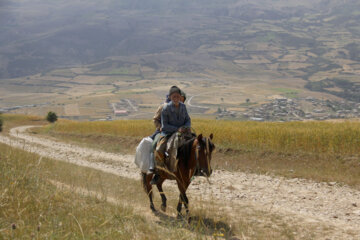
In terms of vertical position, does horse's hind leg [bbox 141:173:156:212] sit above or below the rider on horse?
below

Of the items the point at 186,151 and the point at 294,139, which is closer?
the point at 186,151

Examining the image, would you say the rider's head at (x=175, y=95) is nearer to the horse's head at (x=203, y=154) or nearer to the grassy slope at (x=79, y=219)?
the horse's head at (x=203, y=154)

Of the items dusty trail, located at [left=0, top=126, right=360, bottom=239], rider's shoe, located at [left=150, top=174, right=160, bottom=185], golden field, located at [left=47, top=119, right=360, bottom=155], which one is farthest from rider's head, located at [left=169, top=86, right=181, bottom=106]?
golden field, located at [left=47, top=119, right=360, bottom=155]

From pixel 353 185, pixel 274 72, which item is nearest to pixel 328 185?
pixel 353 185

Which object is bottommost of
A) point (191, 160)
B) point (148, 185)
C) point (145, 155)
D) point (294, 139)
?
point (294, 139)

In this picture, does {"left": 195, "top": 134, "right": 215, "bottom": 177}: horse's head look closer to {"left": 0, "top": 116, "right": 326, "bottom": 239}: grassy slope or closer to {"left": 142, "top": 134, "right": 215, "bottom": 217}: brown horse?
{"left": 142, "top": 134, "right": 215, "bottom": 217}: brown horse

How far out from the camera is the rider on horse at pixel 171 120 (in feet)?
24.2

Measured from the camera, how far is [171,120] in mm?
7516

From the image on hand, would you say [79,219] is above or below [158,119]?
below

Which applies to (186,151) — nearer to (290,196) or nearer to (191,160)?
(191,160)

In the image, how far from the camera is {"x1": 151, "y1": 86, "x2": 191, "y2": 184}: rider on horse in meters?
7.39

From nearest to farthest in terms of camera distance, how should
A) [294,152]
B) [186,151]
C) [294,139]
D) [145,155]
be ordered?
1. [186,151]
2. [145,155]
3. [294,152]
4. [294,139]

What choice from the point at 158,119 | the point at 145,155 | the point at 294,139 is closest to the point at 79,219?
the point at 145,155

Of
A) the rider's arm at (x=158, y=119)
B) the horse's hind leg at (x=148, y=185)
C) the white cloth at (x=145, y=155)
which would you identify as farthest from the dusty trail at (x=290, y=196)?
the rider's arm at (x=158, y=119)
